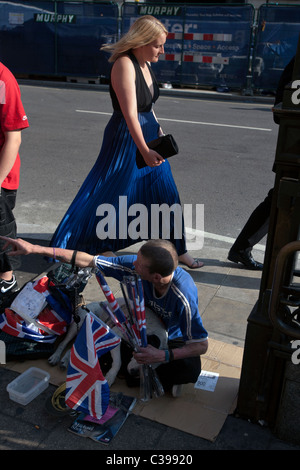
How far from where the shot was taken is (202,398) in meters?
2.76

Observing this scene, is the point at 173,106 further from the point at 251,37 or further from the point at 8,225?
the point at 8,225

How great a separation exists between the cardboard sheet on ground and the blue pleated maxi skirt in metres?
1.11

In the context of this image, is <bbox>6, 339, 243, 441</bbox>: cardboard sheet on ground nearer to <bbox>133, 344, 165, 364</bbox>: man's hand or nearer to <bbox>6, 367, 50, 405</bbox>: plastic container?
<bbox>6, 367, 50, 405</bbox>: plastic container

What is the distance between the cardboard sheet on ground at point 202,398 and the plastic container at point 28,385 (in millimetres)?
68

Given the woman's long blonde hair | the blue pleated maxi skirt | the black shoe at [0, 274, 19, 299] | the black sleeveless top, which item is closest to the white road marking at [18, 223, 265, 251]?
the blue pleated maxi skirt

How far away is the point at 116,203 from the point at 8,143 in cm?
94

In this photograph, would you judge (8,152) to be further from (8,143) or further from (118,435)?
(118,435)

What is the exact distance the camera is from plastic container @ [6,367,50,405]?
2666 millimetres

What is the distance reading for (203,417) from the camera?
2.60 metres

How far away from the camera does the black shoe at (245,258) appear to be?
4.25m

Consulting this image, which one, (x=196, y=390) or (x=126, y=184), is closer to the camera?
(x=196, y=390)

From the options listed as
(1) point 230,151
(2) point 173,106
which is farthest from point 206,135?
(2) point 173,106

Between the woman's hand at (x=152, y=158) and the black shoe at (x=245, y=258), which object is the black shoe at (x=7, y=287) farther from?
the black shoe at (x=245, y=258)

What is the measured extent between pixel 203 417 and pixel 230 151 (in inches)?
241
